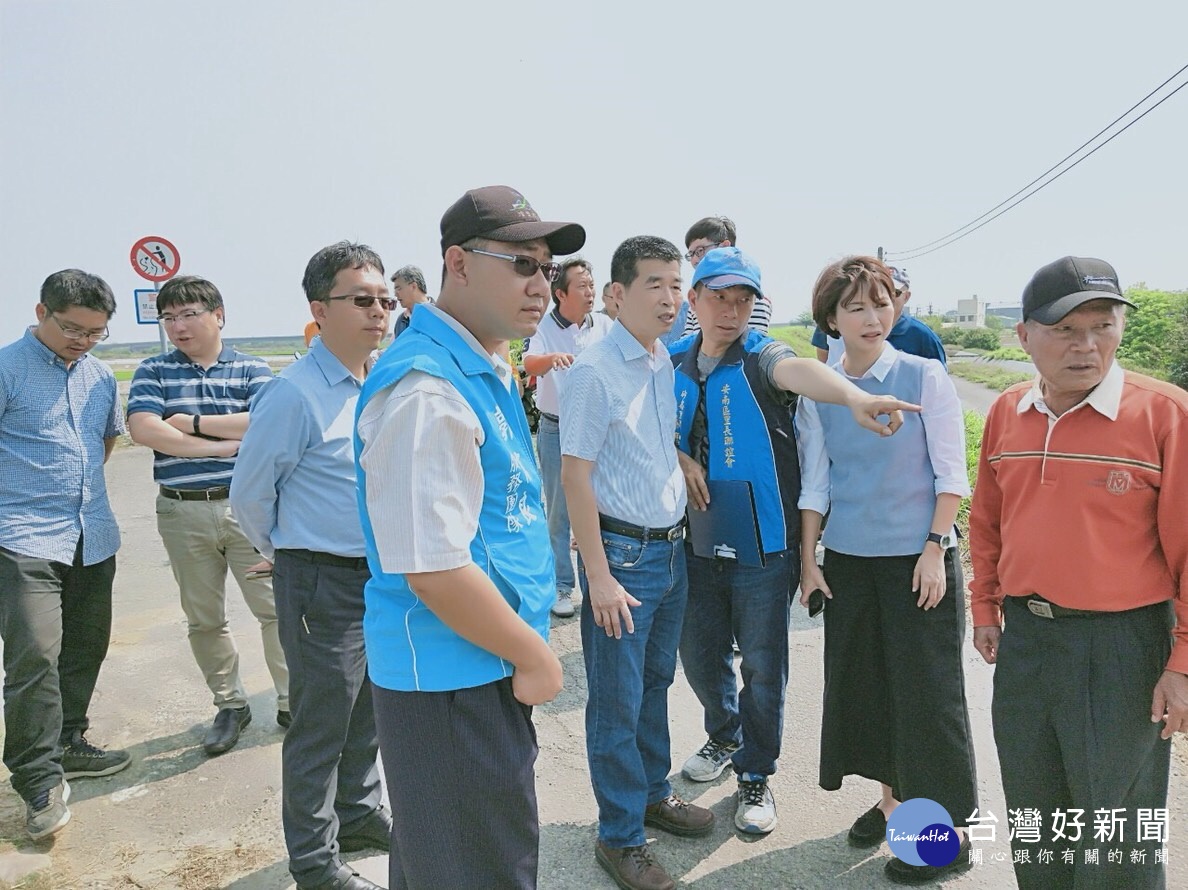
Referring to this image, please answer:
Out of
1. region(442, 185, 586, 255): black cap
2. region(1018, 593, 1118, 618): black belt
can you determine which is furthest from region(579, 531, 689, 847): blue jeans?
region(442, 185, 586, 255): black cap

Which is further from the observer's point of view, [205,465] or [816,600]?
[205,465]

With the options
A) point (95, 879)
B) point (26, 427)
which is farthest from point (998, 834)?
point (26, 427)

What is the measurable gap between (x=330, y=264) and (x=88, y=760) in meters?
2.64

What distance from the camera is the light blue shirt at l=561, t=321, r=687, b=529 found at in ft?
8.20

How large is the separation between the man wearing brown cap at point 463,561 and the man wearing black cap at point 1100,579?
1456mm

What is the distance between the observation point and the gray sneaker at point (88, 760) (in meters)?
3.40

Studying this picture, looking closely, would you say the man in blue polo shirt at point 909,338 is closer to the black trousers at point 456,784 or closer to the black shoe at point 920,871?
the black shoe at point 920,871

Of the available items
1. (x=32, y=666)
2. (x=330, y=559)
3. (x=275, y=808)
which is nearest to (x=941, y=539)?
(x=330, y=559)

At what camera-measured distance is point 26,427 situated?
3250 millimetres

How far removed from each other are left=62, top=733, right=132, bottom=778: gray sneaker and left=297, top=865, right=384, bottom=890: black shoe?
1464 mm

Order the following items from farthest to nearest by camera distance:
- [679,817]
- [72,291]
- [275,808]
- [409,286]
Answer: [409,286]
[72,291]
[275,808]
[679,817]

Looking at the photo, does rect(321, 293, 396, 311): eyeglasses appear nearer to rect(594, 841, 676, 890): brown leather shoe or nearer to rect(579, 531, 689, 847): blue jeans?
rect(579, 531, 689, 847): blue jeans

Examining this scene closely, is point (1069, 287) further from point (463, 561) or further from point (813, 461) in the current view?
point (463, 561)

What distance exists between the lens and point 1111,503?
2037mm
